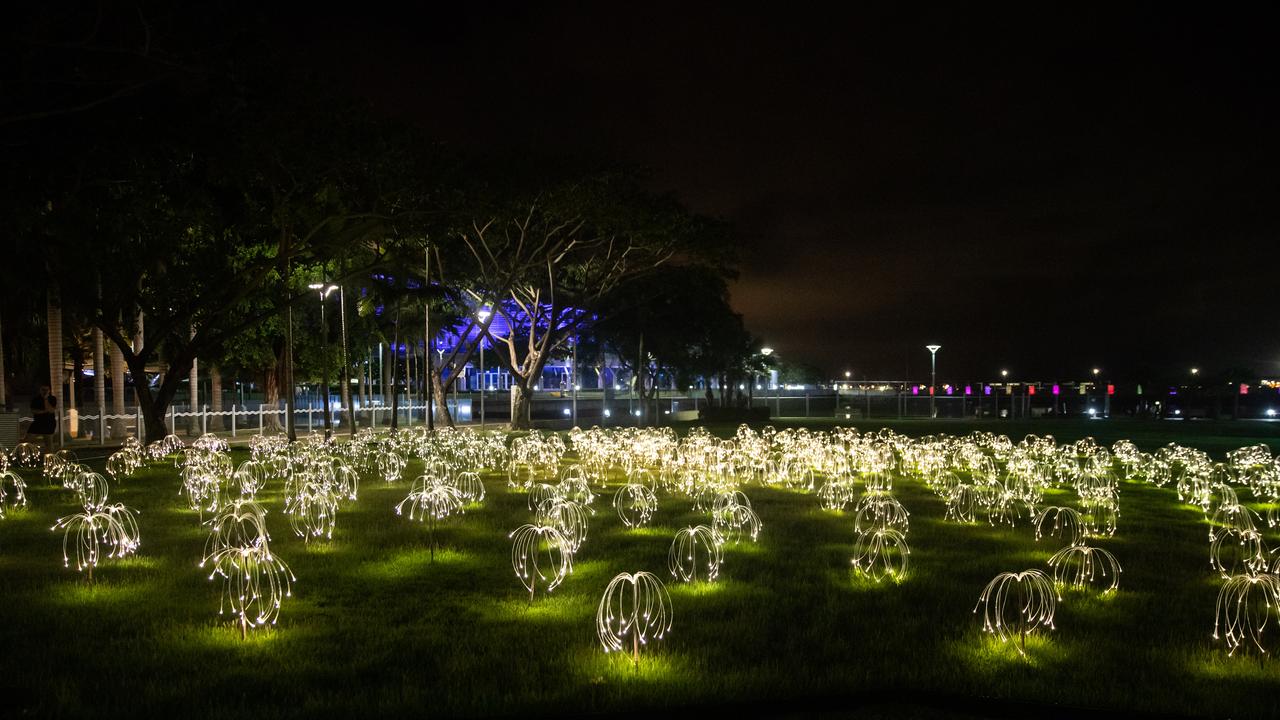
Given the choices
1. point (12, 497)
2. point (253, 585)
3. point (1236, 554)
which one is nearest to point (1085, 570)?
point (1236, 554)

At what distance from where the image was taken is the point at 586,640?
727 cm

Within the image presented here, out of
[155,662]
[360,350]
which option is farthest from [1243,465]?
[360,350]

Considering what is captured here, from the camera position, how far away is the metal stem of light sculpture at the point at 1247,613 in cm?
707

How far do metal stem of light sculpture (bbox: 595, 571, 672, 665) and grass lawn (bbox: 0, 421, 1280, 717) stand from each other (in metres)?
0.13

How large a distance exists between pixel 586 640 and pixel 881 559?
453cm

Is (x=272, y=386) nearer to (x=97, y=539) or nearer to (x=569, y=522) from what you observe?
(x=97, y=539)

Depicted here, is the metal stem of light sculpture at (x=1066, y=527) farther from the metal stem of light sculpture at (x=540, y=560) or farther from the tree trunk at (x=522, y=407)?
the tree trunk at (x=522, y=407)

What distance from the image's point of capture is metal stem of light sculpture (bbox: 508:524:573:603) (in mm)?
8594

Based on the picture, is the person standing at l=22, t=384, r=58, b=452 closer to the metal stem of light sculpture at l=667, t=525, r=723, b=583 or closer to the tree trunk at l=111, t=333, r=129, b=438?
the tree trunk at l=111, t=333, r=129, b=438

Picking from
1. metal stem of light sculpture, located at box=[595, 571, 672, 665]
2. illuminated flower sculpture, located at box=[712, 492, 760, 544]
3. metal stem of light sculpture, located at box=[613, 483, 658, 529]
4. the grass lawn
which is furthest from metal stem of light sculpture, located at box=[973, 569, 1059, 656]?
metal stem of light sculpture, located at box=[613, 483, 658, 529]

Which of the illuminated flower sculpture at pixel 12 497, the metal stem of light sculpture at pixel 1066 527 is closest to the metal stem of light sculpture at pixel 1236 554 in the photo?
the metal stem of light sculpture at pixel 1066 527

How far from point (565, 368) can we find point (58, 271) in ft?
274

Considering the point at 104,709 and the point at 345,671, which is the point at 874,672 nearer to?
the point at 345,671

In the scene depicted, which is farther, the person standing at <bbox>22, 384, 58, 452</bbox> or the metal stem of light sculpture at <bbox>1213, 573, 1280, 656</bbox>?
the person standing at <bbox>22, 384, 58, 452</bbox>
